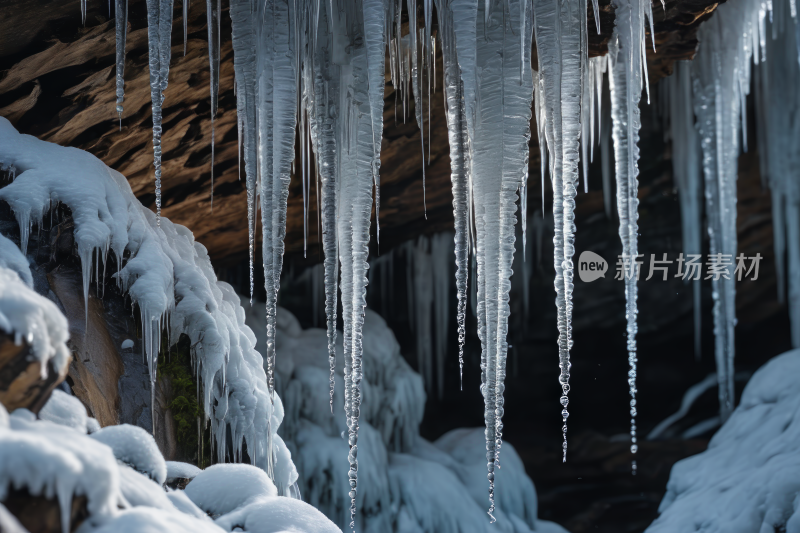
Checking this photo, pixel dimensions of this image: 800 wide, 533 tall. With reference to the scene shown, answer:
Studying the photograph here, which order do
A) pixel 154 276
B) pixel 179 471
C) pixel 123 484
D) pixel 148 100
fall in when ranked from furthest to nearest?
pixel 148 100 → pixel 154 276 → pixel 179 471 → pixel 123 484

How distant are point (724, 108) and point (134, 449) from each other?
4.70m

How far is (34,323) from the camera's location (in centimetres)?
131

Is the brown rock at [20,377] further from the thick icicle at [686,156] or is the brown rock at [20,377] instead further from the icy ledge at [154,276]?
the thick icicle at [686,156]

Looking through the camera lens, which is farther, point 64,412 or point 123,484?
point 64,412

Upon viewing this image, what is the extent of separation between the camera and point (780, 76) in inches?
229

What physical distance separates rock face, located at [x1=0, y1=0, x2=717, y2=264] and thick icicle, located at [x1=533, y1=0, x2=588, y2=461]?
38 cm

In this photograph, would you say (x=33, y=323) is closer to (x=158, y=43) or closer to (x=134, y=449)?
(x=134, y=449)

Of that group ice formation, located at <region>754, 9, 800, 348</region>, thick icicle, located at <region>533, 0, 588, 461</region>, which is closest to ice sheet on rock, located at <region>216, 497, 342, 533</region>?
thick icicle, located at <region>533, 0, 588, 461</region>

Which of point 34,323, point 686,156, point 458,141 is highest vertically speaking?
point 458,141

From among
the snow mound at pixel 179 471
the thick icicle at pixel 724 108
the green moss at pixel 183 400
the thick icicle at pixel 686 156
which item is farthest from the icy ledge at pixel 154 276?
the thick icicle at pixel 686 156

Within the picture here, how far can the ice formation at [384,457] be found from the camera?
5195 millimetres

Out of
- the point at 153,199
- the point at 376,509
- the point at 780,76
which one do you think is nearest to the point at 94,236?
the point at 153,199

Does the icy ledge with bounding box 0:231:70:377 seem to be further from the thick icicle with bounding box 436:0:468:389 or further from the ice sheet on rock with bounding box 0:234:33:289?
the thick icicle with bounding box 436:0:468:389

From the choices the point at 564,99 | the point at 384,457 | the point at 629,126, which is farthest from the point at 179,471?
the point at 384,457
